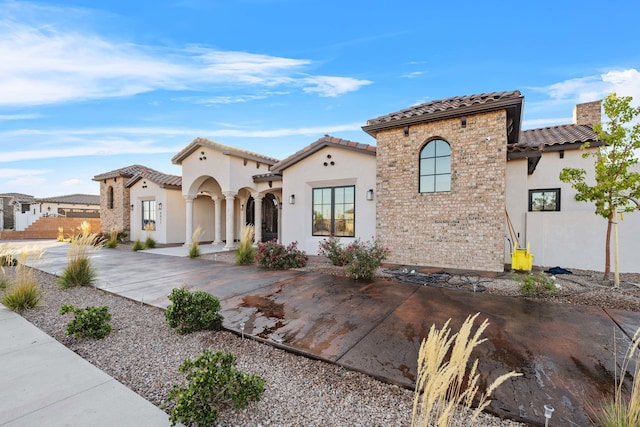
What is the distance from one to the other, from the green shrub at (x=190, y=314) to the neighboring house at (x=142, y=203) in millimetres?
12635

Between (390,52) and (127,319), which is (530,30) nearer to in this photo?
(390,52)

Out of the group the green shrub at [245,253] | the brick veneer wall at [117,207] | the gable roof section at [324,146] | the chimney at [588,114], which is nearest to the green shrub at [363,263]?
the gable roof section at [324,146]

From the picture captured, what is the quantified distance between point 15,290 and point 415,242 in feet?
29.2

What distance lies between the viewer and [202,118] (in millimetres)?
12781

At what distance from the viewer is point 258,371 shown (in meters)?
2.83

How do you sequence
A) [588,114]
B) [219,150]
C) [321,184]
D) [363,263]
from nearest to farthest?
1. [363,263]
2. [321,184]
3. [588,114]
4. [219,150]

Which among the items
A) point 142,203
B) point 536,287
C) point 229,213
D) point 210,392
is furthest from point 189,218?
point 536,287

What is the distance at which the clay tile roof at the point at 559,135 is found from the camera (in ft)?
31.0

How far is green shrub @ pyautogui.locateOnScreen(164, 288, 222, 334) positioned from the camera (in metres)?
3.79

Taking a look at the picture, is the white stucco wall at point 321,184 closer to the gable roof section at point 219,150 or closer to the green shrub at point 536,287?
the gable roof section at point 219,150

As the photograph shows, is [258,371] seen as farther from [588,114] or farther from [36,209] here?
[36,209]

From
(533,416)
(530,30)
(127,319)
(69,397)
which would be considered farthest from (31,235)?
(530,30)

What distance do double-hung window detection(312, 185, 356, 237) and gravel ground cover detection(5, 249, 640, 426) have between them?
5888 mm

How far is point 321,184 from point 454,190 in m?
4.53
